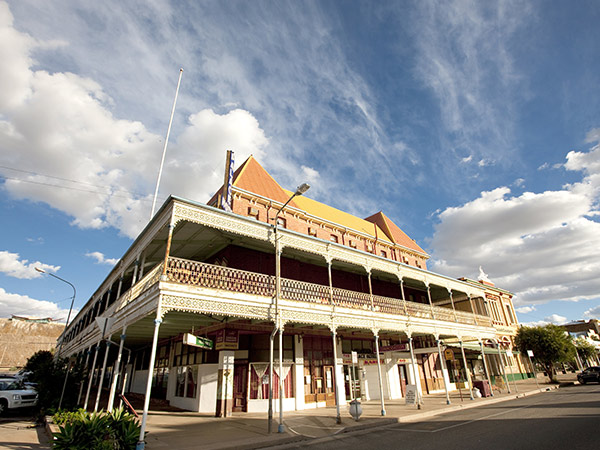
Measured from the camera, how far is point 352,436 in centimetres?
1066

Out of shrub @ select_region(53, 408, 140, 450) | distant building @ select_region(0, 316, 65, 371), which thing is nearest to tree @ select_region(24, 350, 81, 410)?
shrub @ select_region(53, 408, 140, 450)

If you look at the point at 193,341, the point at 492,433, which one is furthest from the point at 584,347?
Result: the point at 193,341

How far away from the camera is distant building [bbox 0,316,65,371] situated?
2677 inches

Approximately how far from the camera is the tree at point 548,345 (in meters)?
28.4

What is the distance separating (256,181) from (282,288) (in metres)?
13.6

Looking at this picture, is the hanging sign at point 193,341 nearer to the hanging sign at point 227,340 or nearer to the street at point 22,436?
the hanging sign at point 227,340

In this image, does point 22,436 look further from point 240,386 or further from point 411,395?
point 411,395

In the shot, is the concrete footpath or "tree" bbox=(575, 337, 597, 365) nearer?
the concrete footpath

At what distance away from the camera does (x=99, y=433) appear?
25.4 feet

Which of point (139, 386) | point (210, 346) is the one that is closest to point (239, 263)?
point (210, 346)

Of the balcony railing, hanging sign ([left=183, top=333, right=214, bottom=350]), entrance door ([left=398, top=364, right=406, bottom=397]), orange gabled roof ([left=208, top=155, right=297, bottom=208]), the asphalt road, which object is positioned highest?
orange gabled roof ([left=208, top=155, right=297, bottom=208])

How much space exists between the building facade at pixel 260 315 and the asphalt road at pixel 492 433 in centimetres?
236

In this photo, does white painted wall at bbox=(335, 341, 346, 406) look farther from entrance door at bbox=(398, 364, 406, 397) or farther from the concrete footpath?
entrance door at bbox=(398, 364, 406, 397)

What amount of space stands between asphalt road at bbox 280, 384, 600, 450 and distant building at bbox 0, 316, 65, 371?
84433mm
